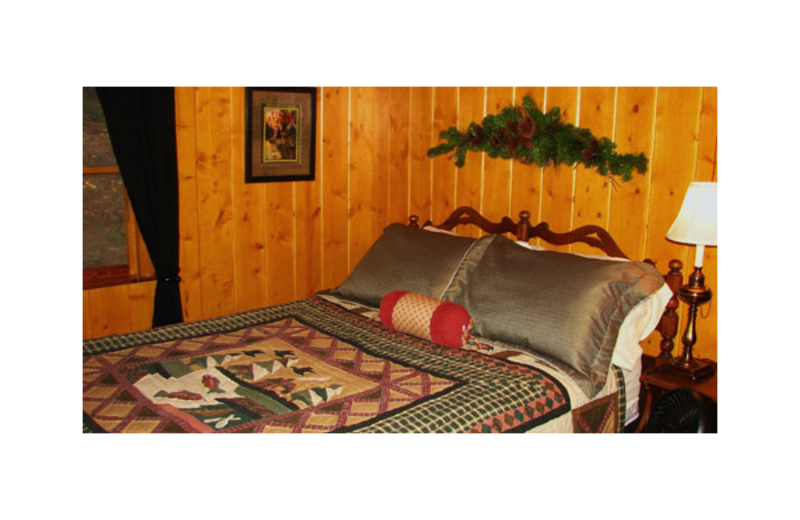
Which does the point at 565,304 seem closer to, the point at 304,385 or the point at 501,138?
the point at 304,385

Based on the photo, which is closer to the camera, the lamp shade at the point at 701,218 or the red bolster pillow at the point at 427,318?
the lamp shade at the point at 701,218

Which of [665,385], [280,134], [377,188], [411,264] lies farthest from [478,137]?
[665,385]

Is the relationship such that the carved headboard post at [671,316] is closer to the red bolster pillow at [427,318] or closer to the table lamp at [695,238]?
the table lamp at [695,238]

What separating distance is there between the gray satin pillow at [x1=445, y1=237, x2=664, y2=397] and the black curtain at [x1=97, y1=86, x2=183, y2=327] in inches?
52.2

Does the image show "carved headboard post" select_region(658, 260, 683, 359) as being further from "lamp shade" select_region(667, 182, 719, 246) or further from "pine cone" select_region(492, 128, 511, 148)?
"pine cone" select_region(492, 128, 511, 148)

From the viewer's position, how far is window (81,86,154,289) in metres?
2.60

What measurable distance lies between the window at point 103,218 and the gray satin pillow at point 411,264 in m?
0.91

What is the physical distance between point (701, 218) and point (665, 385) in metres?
0.56

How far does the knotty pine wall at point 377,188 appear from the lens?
8.02ft

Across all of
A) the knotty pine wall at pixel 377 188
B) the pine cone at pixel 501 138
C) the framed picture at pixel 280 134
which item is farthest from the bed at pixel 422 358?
the framed picture at pixel 280 134

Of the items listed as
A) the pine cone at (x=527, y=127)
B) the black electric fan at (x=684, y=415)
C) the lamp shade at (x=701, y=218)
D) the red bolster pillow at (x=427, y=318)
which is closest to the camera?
the black electric fan at (x=684, y=415)
